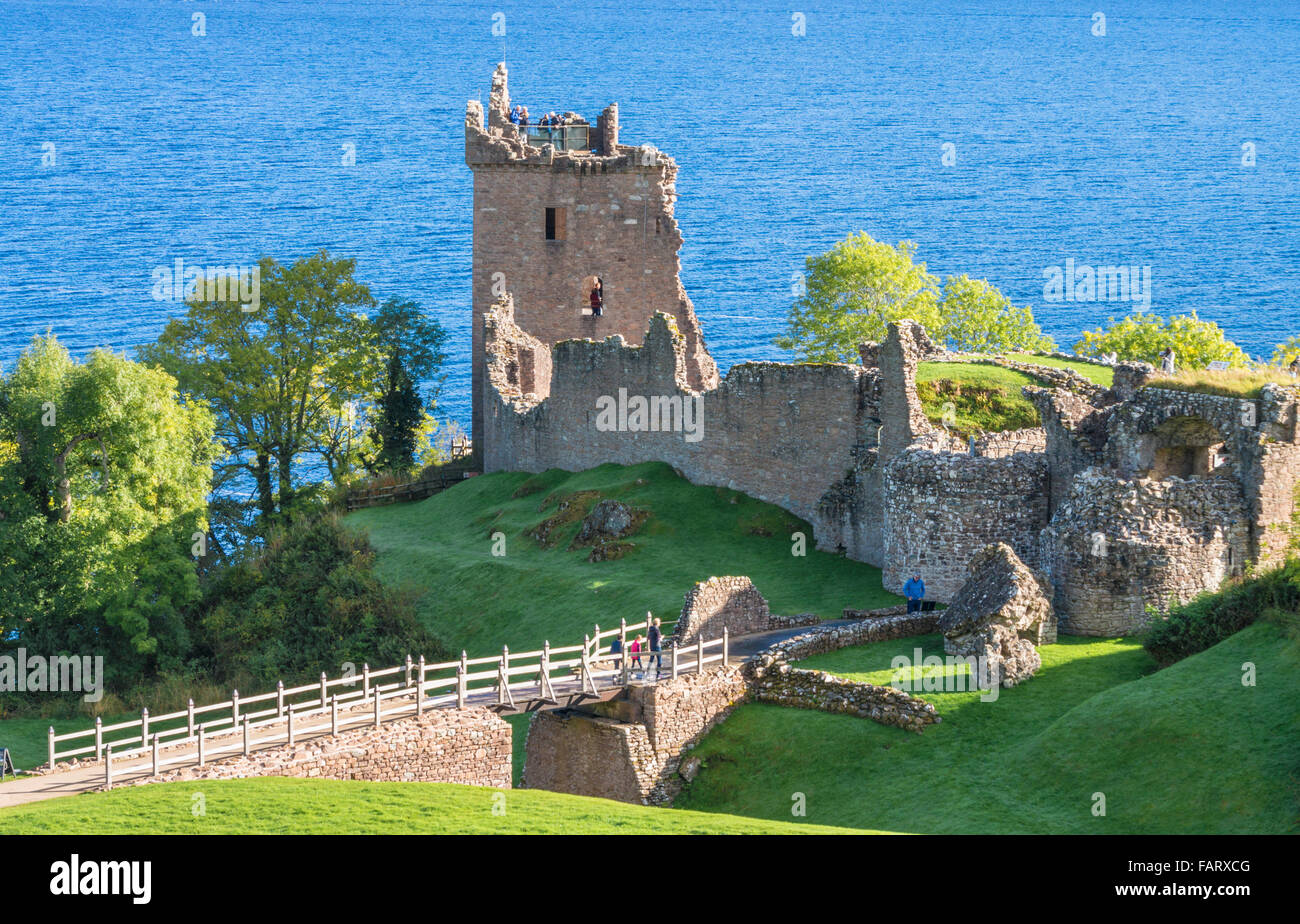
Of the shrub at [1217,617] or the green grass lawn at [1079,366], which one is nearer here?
the shrub at [1217,617]

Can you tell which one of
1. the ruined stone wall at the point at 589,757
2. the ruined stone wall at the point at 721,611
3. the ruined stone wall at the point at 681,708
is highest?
the ruined stone wall at the point at 721,611

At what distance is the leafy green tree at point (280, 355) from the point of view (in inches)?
3000

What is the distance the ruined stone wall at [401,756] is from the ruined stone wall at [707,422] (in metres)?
16.2

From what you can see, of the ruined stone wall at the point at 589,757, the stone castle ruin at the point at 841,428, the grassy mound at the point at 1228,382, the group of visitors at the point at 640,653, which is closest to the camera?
the ruined stone wall at the point at 589,757

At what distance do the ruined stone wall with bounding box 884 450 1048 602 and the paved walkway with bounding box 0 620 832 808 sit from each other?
3168 mm

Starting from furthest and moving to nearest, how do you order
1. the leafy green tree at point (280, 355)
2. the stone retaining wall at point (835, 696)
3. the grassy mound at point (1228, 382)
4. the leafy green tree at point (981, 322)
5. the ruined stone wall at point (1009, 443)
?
the leafy green tree at point (981, 322) → the leafy green tree at point (280, 355) → the ruined stone wall at point (1009, 443) → the grassy mound at point (1228, 382) → the stone retaining wall at point (835, 696)

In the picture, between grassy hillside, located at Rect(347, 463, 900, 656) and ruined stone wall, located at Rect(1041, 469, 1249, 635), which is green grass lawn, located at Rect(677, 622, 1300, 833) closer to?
ruined stone wall, located at Rect(1041, 469, 1249, 635)

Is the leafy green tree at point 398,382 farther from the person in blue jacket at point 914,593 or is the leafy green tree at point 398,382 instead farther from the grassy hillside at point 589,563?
the person in blue jacket at point 914,593

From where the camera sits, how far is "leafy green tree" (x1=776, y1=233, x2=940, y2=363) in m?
79.1

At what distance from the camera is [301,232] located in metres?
162

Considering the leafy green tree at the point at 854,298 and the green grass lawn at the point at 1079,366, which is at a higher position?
the leafy green tree at the point at 854,298

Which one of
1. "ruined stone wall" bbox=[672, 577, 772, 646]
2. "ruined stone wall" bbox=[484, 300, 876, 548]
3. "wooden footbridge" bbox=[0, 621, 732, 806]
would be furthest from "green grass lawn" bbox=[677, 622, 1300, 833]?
"ruined stone wall" bbox=[484, 300, 876, 548]

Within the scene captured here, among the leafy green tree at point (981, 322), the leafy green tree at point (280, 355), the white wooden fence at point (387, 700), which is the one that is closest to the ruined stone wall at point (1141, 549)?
the white wooden fence at point (387, 700)

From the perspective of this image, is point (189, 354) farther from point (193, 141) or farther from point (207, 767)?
point (193, 141)
